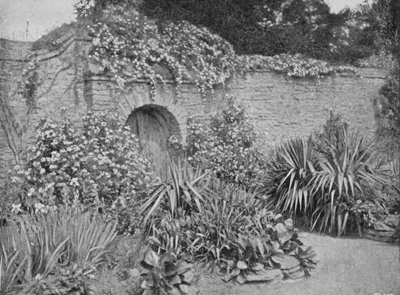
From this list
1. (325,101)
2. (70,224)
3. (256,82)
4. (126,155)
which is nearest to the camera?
(70,224)

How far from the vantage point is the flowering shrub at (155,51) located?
8.66 metres

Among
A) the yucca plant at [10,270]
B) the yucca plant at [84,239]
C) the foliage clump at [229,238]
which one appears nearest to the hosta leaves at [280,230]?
the foliage clump at [229,238]

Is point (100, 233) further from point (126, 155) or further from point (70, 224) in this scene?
point (126, 155)

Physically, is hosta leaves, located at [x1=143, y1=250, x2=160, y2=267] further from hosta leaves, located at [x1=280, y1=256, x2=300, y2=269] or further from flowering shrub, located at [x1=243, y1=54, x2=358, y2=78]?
flowering shrub, located at [x1=243, y1=54, x2=358, y2=78]

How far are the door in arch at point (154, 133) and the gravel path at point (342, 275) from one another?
3.75m

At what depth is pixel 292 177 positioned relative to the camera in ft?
24.8

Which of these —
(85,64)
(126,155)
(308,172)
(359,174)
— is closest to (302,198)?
(308,172)

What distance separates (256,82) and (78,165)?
5.18 metres

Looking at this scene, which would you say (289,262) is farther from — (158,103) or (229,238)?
(158,103)

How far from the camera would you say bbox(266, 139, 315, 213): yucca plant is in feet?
24.4

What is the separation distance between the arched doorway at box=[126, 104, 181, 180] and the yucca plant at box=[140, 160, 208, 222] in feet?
10.3

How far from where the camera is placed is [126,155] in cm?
813

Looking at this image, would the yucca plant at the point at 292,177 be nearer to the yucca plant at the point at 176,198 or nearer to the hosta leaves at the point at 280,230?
the hosta leaves at the point at 280,230

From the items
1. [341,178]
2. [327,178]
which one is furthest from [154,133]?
[341,178]
